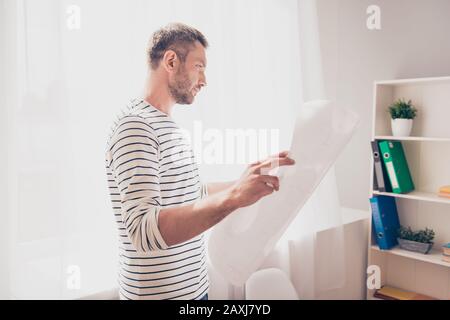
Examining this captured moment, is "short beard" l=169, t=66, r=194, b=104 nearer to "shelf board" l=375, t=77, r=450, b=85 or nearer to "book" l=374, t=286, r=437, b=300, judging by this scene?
"shelf board" l=375, t=77, r=450, b=85

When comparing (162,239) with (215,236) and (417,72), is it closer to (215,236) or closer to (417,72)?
(215,236)

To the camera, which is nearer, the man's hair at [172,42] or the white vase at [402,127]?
the man's hair at [172,42]

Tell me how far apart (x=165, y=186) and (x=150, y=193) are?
0.48 ft

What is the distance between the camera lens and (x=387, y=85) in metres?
2.10

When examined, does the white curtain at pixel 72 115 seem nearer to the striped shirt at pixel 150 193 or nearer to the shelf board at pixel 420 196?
the striped shirt at pixel 150 193

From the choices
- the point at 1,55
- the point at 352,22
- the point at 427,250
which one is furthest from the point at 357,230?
the point at 1,55

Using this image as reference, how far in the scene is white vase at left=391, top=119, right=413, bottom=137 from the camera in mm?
1967

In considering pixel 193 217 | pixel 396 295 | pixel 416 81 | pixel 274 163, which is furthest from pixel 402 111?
pixel 193 217

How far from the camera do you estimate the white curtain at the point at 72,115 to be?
116 centimetres

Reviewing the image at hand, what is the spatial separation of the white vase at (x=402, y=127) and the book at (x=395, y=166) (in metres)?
0.07

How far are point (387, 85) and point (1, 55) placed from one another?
175 centimetres

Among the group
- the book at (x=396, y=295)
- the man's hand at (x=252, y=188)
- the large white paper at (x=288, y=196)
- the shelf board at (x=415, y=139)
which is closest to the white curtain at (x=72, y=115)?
the large white paper at (x=288, y=196)


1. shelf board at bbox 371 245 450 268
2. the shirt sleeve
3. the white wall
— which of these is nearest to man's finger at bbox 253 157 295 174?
the shirt sleeve
